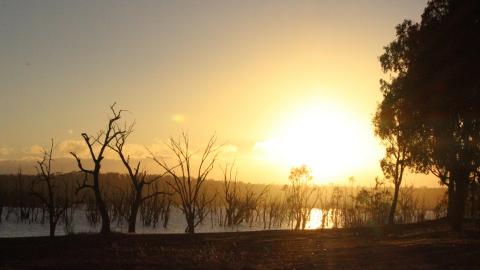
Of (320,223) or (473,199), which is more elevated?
(473,199)

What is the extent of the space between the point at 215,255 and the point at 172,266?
6.18ft

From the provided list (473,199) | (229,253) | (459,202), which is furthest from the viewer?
(473,199)

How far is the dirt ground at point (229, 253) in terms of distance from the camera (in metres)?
12.7

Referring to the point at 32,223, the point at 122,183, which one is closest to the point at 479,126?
the point at 32,223

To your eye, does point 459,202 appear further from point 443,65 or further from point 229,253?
point 229,253

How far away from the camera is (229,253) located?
14.9 meters

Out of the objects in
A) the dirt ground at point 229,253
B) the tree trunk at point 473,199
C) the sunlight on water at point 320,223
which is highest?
the tree trunk at point 473,199

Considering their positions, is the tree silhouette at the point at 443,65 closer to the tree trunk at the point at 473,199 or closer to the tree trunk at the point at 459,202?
the tree trunk at the point at 459,202

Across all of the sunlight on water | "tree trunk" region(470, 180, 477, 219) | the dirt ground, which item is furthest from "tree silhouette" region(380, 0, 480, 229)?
the sunlight on water

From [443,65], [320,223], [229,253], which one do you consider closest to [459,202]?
→ [443,65]

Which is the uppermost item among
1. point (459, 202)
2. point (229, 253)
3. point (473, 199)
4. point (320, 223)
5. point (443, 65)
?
point (443, 65)

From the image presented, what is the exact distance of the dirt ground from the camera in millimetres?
12672

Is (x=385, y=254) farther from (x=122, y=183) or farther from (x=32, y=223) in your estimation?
(x=122, y=183)

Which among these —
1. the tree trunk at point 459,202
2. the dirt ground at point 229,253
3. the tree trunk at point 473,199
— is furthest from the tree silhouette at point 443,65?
the tree trunk at point 473,199
